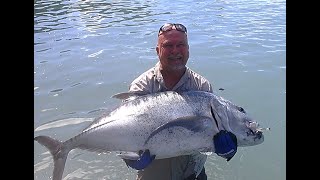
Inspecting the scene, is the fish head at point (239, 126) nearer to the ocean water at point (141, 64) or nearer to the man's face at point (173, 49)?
the man's face at point (173, 49)

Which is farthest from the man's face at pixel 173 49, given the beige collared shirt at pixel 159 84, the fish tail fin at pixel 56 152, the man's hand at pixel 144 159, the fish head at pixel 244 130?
the fish tail fin at pixel 56 152

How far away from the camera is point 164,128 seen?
9.53ft

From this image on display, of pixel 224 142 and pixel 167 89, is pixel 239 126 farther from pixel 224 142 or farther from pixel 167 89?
pixel 167 89

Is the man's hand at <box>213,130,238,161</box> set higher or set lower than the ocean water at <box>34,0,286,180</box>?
higher

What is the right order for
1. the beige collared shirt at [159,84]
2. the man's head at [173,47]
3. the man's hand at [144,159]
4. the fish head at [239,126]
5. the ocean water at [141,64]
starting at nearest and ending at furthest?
the man's hand at [144,159], the fish head at [239,126], the man's head at [173,47], the beige collared shirt at [159,84], the ocean water at [141,64]

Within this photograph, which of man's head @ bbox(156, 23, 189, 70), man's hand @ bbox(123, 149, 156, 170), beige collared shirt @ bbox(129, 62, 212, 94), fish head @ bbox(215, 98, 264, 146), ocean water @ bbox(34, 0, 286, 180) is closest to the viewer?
man's hand @ bbox(123, 149, 156, 170)

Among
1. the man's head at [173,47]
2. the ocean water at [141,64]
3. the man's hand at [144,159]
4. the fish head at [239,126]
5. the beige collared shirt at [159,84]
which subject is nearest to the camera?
the man's hand at [144,159]

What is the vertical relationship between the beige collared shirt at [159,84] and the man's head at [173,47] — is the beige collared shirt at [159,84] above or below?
below

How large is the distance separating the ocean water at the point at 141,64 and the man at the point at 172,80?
0.61m

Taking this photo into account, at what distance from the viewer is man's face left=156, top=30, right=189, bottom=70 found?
3.41m

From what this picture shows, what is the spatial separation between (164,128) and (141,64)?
639cm

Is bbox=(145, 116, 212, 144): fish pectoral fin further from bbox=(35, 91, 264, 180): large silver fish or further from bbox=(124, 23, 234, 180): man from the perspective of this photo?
bbox=(124, 23, 234, 180): man

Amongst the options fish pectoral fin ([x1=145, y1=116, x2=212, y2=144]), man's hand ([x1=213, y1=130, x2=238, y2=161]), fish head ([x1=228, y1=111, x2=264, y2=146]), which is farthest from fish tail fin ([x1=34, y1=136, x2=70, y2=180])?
fish head ([x1=228, y1=111, x2=264, y2=146])

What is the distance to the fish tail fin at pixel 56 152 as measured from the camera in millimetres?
2988
